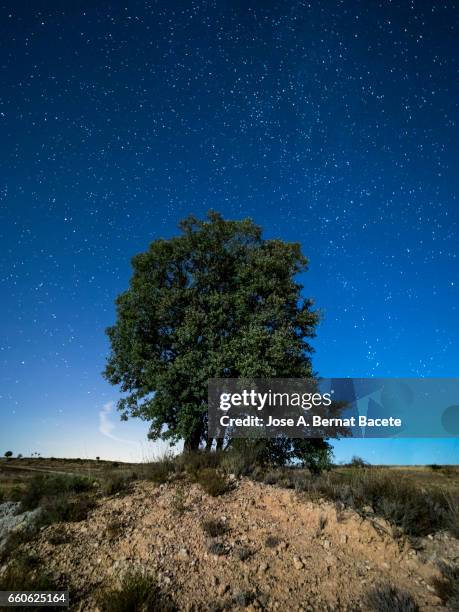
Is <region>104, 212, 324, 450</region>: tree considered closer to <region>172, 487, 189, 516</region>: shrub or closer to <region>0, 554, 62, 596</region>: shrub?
<region>172, 487, 189, 516</region>: shrub

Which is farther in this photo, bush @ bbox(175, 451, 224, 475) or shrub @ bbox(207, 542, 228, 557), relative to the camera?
bush @ bbox(175, 451, 224, 475)

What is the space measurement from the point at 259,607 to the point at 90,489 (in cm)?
789

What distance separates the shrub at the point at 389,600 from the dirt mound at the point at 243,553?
25 centimetres

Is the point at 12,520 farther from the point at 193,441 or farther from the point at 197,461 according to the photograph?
the point at 193,441

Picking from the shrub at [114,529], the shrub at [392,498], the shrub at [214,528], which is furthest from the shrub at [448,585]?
the shrub at [114,529]

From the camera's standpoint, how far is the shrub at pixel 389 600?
6.25m

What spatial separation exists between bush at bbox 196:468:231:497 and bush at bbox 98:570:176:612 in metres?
3.60

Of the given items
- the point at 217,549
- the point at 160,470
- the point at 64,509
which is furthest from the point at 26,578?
the point at 160,470

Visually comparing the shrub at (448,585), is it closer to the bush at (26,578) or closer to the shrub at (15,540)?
the bush at (26,578)

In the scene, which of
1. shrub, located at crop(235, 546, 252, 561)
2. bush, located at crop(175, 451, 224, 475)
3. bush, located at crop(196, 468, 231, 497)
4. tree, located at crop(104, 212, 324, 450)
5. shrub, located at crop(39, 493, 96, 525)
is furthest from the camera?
tree, located at crop(104, 212, 324, 450)

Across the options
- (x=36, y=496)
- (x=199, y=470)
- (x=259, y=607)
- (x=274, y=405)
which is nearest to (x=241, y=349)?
(x=274, y=405)

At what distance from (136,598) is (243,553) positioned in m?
2.35

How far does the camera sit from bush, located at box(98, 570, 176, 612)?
22.1 ft

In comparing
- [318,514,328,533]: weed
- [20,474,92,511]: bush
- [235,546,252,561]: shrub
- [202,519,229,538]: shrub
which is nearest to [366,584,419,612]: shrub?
[318,514,328,533]: weed
